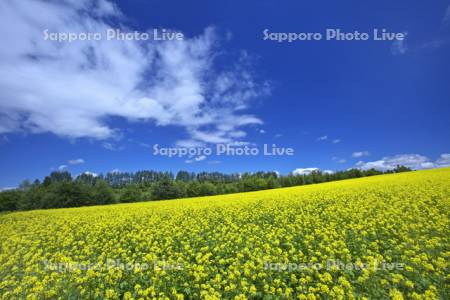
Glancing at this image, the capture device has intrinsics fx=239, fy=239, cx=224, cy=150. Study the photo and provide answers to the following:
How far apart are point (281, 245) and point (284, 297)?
3518mm

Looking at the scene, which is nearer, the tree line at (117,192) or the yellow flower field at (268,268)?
the yellow flower field at (268,268)

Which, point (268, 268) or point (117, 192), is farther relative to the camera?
point (117, 192)

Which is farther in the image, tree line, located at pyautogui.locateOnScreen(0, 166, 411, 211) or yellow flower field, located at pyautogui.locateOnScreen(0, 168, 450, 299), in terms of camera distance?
tree line, located at pyautogui.locateOnScreen(0, 166, 411, 211)

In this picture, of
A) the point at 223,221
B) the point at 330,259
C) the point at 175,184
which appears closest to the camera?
the point at 330,259

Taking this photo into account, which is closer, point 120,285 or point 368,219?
point 120,285

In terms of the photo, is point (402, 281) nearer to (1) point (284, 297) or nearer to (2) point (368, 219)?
(1) point (284, 297)

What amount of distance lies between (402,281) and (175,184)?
57696 mm

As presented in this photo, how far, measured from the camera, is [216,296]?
5.42m

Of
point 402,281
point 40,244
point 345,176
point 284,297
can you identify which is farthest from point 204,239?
point 345,176

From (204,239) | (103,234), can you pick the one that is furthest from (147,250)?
(103,234)

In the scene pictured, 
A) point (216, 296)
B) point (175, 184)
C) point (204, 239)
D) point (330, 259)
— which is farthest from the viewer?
point (175, 184)

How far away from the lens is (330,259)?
6.76m

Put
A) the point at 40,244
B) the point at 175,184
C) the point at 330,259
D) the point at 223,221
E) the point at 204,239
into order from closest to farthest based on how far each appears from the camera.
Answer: the point at 330,259 → the point at 204,239 → the point at 40,244 → the point at 223,221 → the point at 175,184

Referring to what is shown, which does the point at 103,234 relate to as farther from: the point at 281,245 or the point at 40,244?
the point at 281,245
